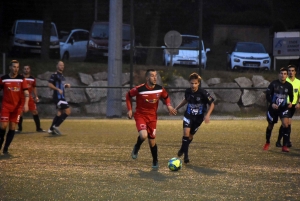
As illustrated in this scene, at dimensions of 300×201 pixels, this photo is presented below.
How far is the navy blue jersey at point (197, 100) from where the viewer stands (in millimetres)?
10805

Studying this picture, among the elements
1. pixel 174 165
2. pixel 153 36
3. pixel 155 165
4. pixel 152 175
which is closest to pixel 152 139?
pixel 155 165

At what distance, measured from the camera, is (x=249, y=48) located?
94.5ft

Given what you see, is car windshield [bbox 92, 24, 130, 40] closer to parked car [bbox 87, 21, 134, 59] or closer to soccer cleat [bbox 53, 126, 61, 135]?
parked car [bbox 87, 21, 134, 59]

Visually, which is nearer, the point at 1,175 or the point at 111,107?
the point at 1,175

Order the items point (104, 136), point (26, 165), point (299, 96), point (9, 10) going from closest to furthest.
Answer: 1. point (26, 165)
2. point (299, 96)
3. point (104, 136)
4. point (9, 10)

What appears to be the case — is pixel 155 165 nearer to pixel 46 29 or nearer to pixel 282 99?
pixel 282 99

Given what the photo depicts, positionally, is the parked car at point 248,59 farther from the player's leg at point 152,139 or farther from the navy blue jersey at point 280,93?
the player's leg at point 152,139

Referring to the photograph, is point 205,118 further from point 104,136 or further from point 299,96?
point 104,136

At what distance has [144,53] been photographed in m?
24.3

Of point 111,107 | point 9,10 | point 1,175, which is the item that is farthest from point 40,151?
point 9,10

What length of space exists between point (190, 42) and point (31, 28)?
931cm

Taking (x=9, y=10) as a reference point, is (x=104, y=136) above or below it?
below

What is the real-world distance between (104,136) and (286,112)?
17.0 feet

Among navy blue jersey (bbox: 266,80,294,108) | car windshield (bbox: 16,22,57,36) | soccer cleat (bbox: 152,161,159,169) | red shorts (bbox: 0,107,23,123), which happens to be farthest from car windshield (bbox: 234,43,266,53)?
soccer cleat (bbox: 152,161,159,169)
